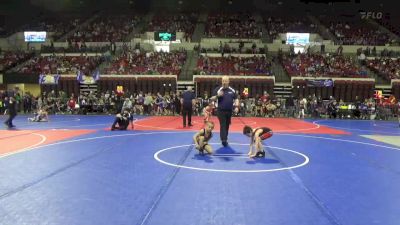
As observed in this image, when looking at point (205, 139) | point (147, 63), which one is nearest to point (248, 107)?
point (147, 63)

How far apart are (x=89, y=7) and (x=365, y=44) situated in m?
30.0

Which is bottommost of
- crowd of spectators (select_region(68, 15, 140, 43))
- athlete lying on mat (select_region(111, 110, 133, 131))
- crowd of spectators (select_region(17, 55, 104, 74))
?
athlete lying on mat (select_region(111, 110, 133, 131))

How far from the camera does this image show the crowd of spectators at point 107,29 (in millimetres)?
37875

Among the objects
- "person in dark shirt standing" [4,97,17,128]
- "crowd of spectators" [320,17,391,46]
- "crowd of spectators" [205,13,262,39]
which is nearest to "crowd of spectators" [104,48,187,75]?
"crowd of spectators" [205,13,262,39]

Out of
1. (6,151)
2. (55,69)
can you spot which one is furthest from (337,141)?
(55,69)

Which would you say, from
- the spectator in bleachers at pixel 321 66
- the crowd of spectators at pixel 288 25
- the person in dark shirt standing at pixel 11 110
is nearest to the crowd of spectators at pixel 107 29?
the crowd of spectators at pixel 288 25

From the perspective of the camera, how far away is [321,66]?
3119cm

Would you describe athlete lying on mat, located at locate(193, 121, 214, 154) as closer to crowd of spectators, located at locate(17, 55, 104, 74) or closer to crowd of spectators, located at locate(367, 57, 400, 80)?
crowd of spectators, located at locate(17, 55, 104, 74)

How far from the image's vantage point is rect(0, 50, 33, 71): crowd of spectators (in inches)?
1304

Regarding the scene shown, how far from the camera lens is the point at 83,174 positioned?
22.7 feet

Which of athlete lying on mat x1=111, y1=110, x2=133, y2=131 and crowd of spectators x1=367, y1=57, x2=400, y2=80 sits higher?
crowd of spectators x1=367, y1=57, x2=400, y2=80

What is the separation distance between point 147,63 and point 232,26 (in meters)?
11.7

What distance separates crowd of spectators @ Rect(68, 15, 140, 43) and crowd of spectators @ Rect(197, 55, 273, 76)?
1038cm

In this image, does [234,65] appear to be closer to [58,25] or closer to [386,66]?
[386,66]
